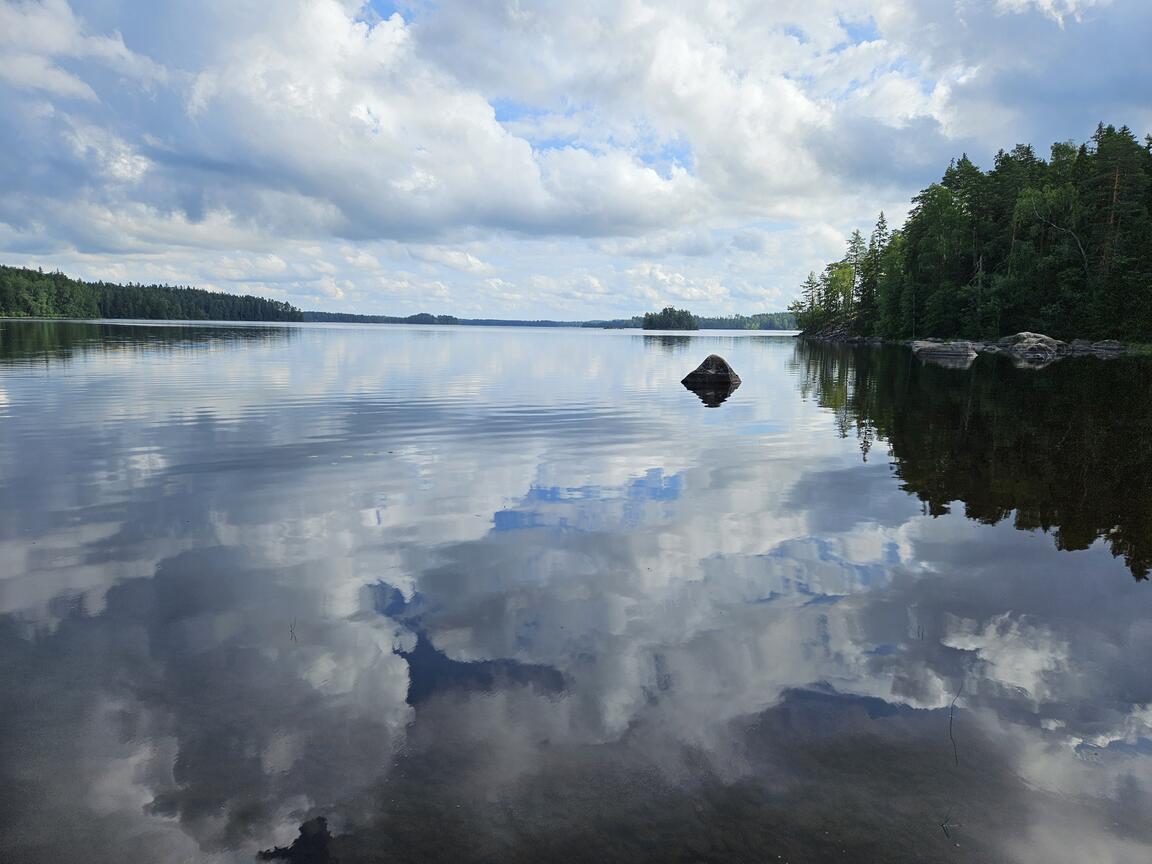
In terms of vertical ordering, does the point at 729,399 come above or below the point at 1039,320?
below

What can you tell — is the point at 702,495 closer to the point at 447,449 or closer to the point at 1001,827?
the point at 447,449

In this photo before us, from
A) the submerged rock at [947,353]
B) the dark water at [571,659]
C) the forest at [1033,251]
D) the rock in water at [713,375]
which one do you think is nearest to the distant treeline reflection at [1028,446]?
the dark water at [571,659]

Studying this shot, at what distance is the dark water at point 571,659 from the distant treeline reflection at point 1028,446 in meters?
0.21

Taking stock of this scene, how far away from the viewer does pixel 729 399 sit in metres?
37.1

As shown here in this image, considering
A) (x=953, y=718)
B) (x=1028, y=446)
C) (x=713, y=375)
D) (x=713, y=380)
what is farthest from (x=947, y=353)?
(x=953, y=718)

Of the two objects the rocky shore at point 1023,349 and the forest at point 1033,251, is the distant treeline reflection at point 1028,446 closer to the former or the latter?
the rocky shore at point 1023,349

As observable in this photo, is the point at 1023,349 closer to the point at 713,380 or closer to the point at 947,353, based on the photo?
the point at 947,353

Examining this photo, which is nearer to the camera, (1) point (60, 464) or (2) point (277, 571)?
(2) point (277, 571)

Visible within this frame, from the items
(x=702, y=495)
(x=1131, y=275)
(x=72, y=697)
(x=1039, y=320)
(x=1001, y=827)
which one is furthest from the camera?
(x=1039, y=320)

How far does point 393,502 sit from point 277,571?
4.26 m

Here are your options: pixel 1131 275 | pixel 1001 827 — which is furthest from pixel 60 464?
pixel 1131 275

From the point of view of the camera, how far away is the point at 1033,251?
92.6 metres

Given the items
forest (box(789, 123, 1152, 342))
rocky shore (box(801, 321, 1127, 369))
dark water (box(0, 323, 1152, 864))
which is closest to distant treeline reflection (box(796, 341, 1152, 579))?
dark water (box(0, 323, 1152, 864))

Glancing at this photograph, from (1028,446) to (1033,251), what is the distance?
9120 centimetres
